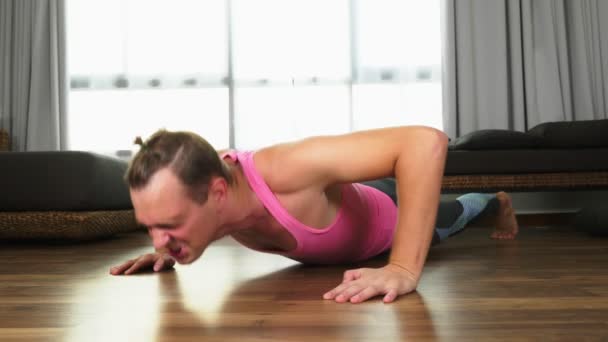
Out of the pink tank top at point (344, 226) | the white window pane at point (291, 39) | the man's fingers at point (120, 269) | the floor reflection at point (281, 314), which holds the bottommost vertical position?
the man's fingers at point (120, 269)

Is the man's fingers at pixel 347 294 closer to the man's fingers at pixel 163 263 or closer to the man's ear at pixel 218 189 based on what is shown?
the man's ear at pixel 218 189

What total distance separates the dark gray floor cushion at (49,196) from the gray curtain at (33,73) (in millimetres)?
1522

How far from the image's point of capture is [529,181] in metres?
2.81

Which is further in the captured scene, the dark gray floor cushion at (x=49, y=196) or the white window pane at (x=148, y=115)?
the white window pane at (x=148, y=115)

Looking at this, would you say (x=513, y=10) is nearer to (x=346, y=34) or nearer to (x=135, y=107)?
(x=346, y=34)

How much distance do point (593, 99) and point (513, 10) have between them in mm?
732

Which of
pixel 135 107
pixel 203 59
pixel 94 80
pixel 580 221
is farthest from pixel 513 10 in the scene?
pixel 94 80

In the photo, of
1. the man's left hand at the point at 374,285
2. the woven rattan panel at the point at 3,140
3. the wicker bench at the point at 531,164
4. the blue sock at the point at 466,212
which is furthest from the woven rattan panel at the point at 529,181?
the woven rattan panel at the point at 3,140

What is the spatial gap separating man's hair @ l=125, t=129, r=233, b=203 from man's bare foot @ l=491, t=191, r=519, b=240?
4.59 ft

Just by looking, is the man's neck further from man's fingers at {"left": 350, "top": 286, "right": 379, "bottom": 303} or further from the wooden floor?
man's fingers at {"left": 350, "top": 286, "right": 379, "bottom": 303}

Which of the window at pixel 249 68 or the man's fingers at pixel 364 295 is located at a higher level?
the window at pixel 249 68

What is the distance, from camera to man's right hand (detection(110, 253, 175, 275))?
1.51m

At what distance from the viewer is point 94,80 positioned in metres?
3.87

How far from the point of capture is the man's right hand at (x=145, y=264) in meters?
1.51
